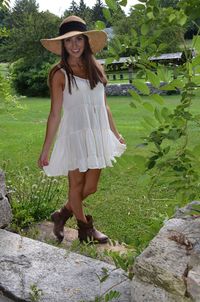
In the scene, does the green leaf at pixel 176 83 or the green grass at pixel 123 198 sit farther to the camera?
the green grass at pixel 123 198

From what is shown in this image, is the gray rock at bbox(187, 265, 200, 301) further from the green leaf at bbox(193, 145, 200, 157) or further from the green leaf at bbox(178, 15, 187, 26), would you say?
the green leaf at bbox(178, 15, 187, 26)

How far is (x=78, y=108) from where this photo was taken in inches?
143

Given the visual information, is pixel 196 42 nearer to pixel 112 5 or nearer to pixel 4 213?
pixel 112 5

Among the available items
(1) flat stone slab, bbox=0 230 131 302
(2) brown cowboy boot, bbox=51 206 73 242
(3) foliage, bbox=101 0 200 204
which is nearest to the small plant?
(1) flat stone slab, bbox=0 230 131 302

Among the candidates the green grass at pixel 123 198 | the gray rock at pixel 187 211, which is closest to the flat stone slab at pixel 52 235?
the green grass at pixel 123 198

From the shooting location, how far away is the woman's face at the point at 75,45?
11.7 ft

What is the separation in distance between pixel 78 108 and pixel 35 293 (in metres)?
1.55

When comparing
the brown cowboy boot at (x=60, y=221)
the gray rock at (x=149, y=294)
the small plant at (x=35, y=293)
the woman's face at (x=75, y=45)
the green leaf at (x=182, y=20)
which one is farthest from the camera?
the brown cowboy boot at (x=60, y=221)

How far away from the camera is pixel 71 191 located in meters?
3.83

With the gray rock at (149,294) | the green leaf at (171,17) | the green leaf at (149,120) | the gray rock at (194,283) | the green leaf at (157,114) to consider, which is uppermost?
the green leaf at (171,17)

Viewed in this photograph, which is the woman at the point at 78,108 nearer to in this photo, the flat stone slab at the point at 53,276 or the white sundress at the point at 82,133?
the white sundress at the point at 82,133

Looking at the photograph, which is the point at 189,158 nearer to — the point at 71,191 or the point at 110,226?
the point at 71,191

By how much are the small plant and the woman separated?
1224 millimetres

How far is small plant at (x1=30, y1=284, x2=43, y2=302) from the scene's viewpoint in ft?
8.17
